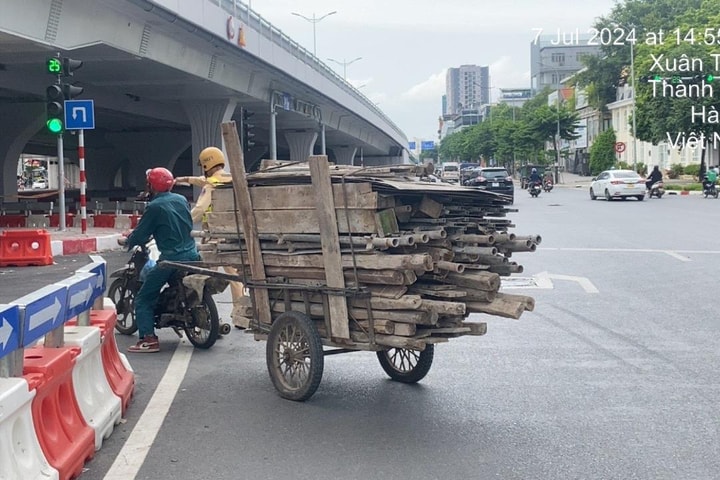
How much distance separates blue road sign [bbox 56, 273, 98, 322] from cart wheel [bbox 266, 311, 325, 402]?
128cm

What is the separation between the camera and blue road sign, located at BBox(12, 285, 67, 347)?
3793mm

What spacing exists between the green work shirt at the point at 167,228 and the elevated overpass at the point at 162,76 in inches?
394

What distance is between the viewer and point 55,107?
1728 cm

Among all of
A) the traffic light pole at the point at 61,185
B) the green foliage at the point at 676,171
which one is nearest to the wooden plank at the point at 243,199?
the traffic light pole at the point at 61,185

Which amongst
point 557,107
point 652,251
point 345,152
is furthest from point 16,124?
point 557,107

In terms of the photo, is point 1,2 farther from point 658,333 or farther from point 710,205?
point 710,205

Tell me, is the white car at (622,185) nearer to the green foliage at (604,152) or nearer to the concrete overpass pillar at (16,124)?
the concrete overpass pillar at (16,124)

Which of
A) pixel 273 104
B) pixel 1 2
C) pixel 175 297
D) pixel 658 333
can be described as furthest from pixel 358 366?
pixel 273 104

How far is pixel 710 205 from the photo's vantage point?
30469 mm

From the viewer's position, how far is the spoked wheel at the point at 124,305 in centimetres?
798

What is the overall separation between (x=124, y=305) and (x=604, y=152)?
74.8m

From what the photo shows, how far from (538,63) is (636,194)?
114 metres

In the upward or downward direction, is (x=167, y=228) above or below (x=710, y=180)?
below

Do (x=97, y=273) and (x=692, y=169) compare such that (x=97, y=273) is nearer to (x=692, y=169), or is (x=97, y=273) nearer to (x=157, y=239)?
(x=157, y=239)
